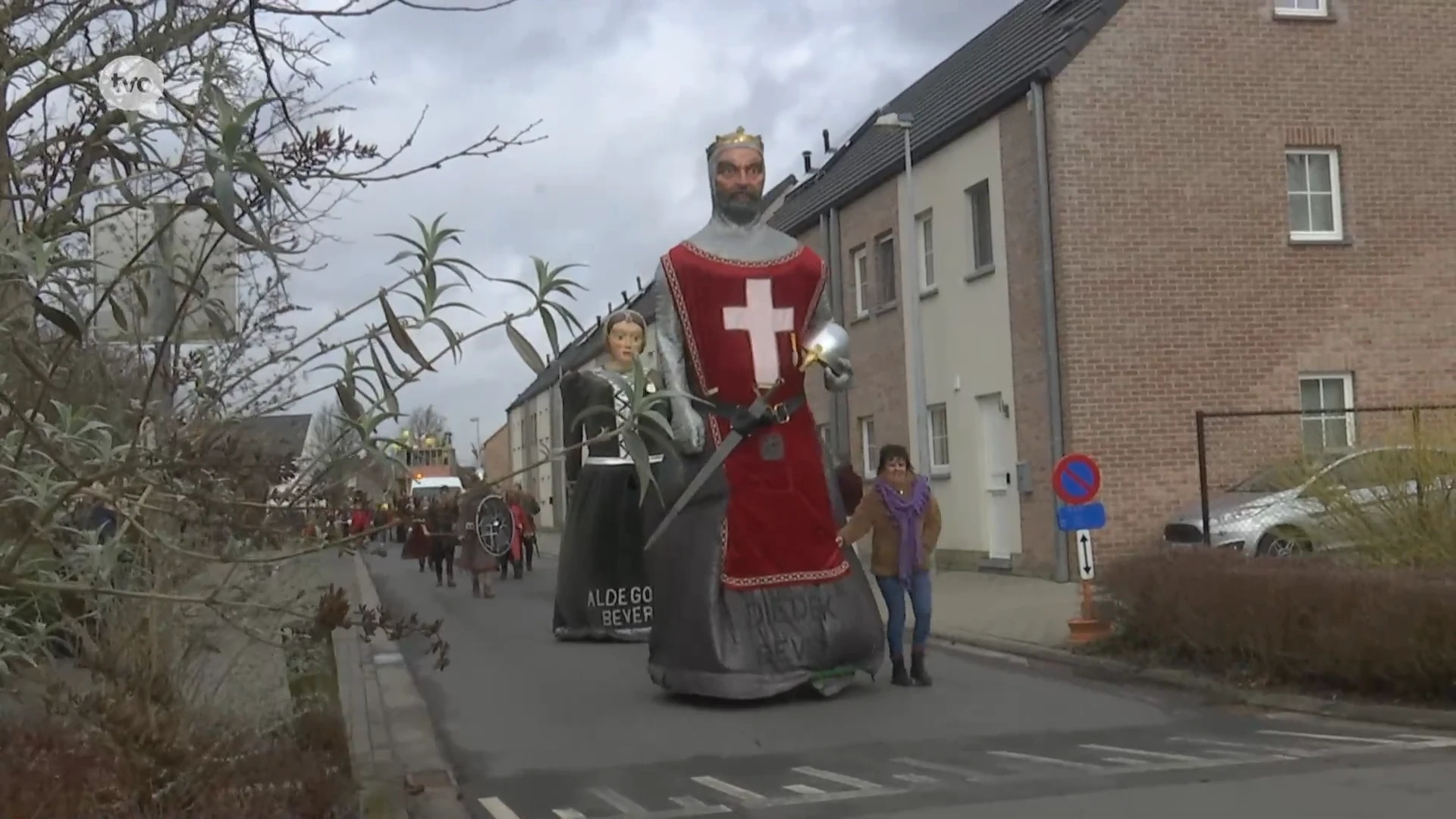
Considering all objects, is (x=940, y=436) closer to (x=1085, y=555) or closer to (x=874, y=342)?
(x=874, y=342)

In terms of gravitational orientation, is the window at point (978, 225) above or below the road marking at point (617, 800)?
above

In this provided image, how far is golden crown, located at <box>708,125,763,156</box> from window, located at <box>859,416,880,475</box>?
49.4 ft

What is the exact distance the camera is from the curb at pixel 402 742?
7.32 metres

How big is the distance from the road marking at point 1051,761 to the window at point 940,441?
1415cm

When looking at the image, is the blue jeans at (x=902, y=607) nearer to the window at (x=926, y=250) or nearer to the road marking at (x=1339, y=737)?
the road marking at (x=1339, y=737)

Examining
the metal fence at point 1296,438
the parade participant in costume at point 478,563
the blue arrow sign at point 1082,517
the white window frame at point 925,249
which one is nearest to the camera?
the metal fence at point 1296,438

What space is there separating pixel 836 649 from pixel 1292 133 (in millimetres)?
12412

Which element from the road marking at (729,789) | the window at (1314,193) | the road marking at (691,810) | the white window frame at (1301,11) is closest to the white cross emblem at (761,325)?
the road marking at (729,789)

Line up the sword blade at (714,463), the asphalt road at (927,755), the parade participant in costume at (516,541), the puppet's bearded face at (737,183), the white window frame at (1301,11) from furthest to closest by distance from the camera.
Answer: the parade participant in costume at (516,541)
the white window frame at (1301,11)
the puppet's bearded face at (737,183)
the sword blade at (714,463)
the asphalt road at (927,755)

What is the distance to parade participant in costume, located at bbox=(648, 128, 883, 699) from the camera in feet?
32.5

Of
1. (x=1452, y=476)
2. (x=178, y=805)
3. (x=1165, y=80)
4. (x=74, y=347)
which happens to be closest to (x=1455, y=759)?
(x=1452, y=476)

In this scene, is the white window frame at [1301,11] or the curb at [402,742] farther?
the white window frame at [1301,11]

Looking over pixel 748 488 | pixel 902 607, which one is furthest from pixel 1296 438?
pixel 748 488

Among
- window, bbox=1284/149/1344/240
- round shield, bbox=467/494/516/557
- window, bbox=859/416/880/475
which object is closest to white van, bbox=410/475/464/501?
round shield, bbox=467/494/516/557
